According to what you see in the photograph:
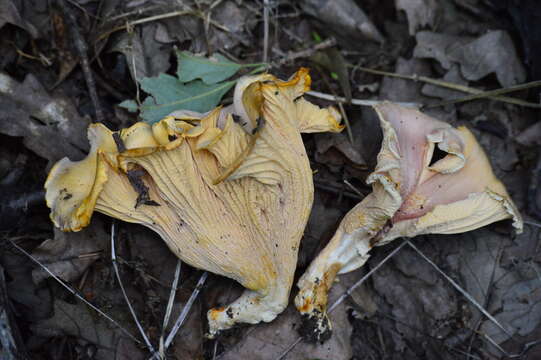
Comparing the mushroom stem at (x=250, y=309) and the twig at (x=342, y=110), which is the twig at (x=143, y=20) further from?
the mushroom stem at (x=250, y=309)

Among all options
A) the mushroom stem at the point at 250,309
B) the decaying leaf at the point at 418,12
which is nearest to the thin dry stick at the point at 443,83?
the decaying leaf at the point at 418,12

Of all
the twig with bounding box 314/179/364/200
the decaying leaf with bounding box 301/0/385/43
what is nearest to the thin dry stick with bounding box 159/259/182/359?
the twig with bounding box 314/179/364/200

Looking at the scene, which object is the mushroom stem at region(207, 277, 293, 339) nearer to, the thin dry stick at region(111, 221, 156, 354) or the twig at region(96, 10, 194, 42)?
the thin dry stick at region(111, 221, 156, 354)

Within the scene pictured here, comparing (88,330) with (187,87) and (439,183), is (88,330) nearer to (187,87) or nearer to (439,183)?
(187,87)

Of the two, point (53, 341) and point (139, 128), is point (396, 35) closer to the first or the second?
point (139, 128)

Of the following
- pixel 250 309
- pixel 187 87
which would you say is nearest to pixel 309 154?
pixel 187 87

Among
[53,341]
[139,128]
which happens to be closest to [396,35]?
[139,128]
